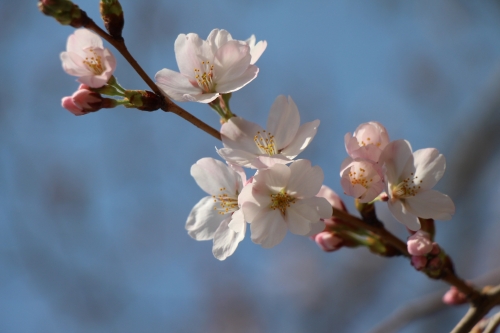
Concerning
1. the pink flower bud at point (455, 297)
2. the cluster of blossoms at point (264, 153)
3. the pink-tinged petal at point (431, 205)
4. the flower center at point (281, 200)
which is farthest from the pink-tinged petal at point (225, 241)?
the pink flower bud at point (455, 297)

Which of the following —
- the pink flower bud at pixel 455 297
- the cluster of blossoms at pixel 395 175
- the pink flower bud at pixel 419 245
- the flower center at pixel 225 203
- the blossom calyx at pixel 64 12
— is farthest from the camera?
the pink flower bud at pixel 455 297

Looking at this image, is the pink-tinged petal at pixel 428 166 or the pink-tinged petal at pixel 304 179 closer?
the pink-tinged petal at pixel 304 179

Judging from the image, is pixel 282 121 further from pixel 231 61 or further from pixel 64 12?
pixel 64 12

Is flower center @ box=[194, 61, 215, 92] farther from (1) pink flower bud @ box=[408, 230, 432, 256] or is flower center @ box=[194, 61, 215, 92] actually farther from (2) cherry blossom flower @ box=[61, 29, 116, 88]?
(1) pink flower bud @ box=[408, 230, 432, 256]

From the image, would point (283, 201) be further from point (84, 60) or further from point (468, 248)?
point (468, 248)

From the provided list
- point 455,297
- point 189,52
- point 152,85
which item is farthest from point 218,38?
point 455,297

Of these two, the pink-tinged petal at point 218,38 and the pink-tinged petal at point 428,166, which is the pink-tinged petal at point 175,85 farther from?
the pink-tinged petal at point 428,166

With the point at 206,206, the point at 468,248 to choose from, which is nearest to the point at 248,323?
the point at 468,248
